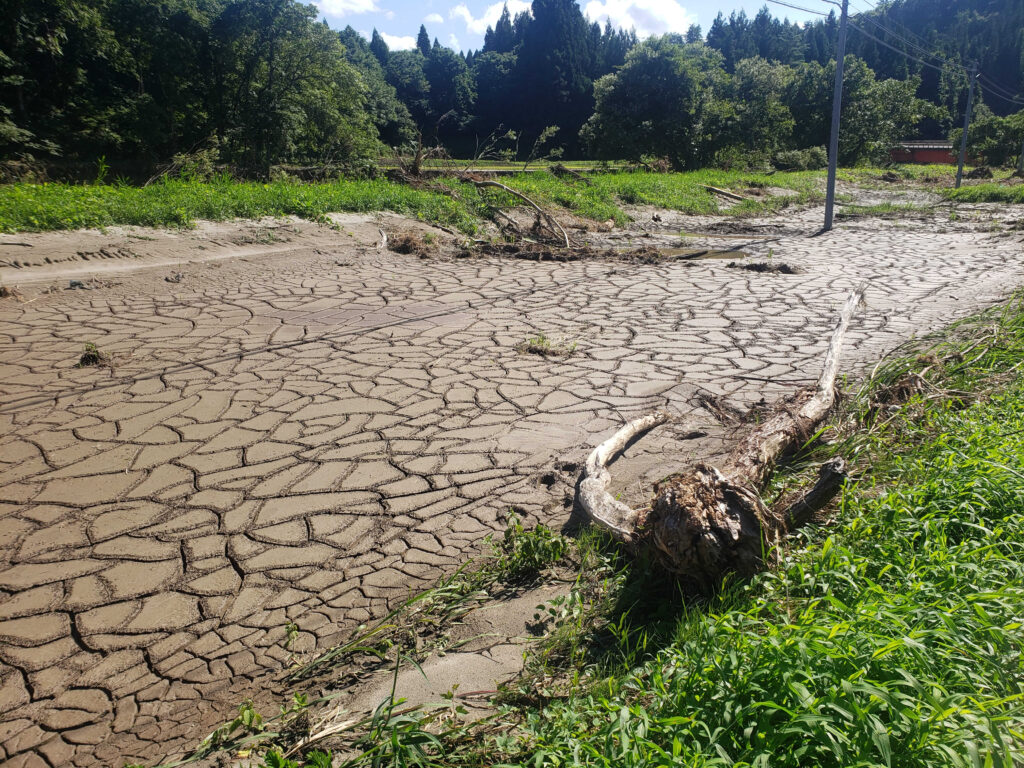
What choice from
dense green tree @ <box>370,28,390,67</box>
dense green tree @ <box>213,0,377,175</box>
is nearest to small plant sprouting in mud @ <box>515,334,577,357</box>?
dense green tree @ <box>213,0,377,175</box>

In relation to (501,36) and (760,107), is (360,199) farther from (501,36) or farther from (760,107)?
(501,36)

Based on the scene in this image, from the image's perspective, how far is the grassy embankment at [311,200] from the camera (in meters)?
9.76

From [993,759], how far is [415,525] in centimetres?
246

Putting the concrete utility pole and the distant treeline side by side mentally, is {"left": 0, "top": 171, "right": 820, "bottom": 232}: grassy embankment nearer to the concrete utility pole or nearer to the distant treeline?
the distant treeline

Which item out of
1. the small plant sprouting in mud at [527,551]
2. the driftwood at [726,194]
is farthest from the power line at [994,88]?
the small plant sprouting in mud at [527,551]

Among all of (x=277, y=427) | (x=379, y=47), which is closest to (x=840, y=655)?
(x=277, y=427)

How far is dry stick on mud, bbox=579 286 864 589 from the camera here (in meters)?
2.72

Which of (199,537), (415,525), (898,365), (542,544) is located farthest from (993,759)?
(898,365)

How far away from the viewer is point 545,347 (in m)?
6.16

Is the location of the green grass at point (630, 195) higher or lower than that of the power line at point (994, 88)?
lower

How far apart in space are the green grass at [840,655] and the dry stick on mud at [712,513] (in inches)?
4.6

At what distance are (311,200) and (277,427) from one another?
8796mm

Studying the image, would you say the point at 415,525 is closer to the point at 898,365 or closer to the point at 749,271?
the point at 898,365

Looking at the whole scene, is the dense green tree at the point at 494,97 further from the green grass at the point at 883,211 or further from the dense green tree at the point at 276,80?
the green grass at the point at 883,211
